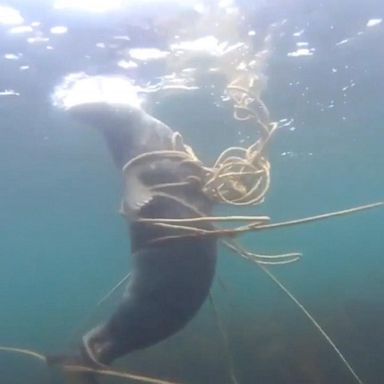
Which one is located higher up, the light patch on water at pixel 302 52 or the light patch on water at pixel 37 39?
the light patch on water at pixel 302 52

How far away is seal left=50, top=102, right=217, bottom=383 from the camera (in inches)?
155

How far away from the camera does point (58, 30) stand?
10539 millimetres

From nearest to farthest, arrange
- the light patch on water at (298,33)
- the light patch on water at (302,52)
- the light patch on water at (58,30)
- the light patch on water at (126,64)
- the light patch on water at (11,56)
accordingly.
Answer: the light patch on water at (58,30) → the light patch on water at (11,56) → the light patch on water at (126,64) → the light patch on water at (298,33) → the light patch on water at (302,52)

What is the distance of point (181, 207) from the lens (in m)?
4.24

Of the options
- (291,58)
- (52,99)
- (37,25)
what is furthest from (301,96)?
(37,25)

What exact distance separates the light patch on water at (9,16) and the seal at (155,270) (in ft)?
20.6

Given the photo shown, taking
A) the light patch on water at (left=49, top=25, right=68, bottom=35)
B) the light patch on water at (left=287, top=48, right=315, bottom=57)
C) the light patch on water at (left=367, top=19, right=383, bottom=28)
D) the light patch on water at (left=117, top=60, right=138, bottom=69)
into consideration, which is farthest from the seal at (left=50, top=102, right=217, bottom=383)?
the light patch on water at (left=287, top=48, right=315, bottom=57)

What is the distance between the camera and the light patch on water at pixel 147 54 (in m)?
11.5

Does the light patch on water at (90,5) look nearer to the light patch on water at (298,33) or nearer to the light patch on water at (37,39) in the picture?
the light patch on water at (37,39)

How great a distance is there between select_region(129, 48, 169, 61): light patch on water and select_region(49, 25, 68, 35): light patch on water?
1.34 meters

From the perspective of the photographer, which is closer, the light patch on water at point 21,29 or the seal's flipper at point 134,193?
the seal's flipper at point 134,193

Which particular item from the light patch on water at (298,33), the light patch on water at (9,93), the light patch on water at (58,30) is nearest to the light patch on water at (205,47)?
the light patch on water at (298,33)

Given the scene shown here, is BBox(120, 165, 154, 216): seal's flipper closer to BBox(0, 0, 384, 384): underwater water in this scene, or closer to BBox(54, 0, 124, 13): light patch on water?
BBox(0, 0, 384, 384): underwater water

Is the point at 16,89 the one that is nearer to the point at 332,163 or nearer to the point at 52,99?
the point at 52,99
